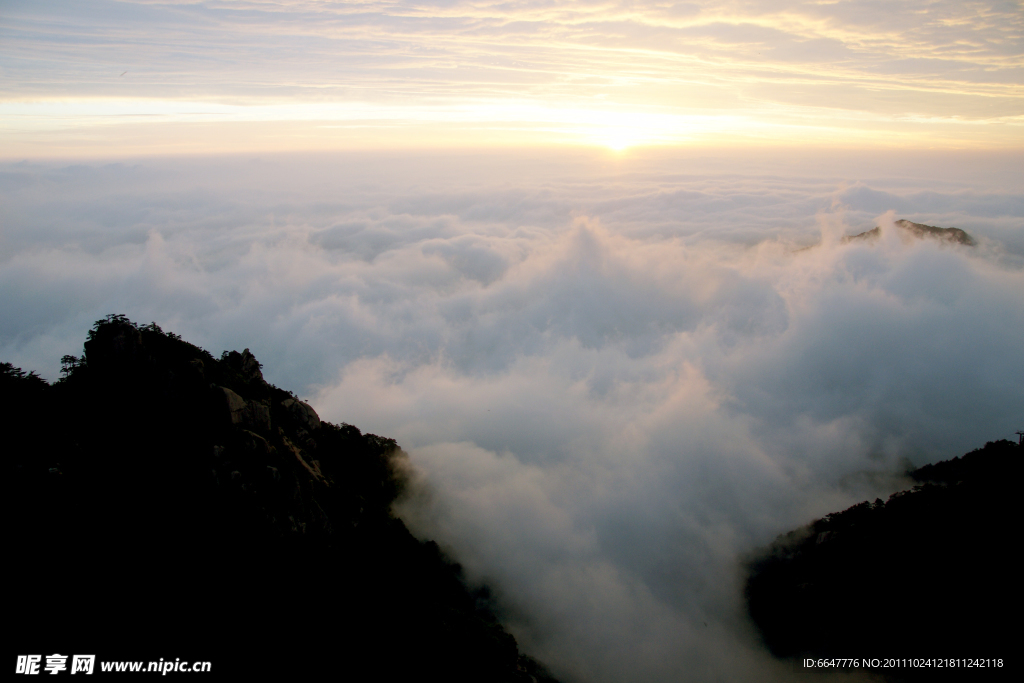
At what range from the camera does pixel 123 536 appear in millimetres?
17750

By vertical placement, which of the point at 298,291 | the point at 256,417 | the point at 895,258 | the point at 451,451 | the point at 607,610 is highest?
the point at 298,291

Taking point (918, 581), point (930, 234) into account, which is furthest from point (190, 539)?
point (930, 234)

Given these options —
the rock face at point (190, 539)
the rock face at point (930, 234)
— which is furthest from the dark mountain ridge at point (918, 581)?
the rock face at point (930, 234)

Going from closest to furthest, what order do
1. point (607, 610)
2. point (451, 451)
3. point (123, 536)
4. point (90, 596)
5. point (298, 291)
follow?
point (90, 596)
point (123, 536)
point (607, 610)
point (451, 451)
point (298, 291)

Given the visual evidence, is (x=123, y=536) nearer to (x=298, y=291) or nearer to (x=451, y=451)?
(x=451, y=451)

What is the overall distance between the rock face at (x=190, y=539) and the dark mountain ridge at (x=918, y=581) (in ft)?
68.2

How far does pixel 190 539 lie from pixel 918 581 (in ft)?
125

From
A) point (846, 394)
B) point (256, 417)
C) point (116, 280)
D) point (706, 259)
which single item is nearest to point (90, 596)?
point (256, 417)

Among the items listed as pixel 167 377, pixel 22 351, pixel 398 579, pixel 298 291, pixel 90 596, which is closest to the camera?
pixel 90 596

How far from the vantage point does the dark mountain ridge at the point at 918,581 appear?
2391 cm

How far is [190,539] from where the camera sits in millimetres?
18625

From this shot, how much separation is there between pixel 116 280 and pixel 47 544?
18524 centimetres

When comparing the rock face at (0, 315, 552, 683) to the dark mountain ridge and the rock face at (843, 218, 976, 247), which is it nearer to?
the dark mountain ridge

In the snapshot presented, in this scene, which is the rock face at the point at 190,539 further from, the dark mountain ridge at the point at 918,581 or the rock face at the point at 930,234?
the rock face at the point at 930,234
